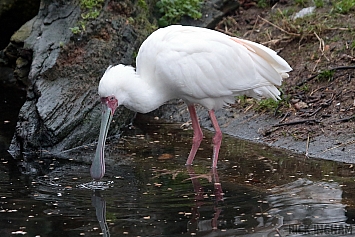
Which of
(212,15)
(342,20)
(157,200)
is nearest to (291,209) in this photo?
(157,200)

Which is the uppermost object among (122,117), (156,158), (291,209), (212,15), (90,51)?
(212,15)

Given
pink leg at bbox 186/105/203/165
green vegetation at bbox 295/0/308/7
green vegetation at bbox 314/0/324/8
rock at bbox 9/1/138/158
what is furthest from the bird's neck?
green vegetation at bbox 295/0/308/7

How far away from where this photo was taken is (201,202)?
6.80 m

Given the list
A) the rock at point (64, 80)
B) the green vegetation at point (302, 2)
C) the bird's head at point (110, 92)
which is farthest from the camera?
the green vegetation at point (302, 2)

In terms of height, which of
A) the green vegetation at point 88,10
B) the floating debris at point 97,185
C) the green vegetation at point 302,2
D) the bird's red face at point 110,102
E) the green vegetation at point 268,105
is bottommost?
the floating debris at point 97,185

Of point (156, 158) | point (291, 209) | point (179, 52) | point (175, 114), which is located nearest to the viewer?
point (291, 209)

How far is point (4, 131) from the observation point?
10.0 metres

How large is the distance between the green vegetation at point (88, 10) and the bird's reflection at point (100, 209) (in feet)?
12.6

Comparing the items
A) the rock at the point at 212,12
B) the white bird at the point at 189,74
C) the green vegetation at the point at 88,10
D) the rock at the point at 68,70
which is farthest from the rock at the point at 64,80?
the rock at the point at 212,12

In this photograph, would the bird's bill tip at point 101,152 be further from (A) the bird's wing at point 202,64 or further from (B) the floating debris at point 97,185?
(A) the bird's wing at point 202,64

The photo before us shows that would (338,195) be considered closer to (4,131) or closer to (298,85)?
(298,85)

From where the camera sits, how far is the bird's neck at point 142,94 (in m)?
7.90

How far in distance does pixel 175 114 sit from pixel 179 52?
10.1 ft

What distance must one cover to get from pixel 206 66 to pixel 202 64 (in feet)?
0.20
